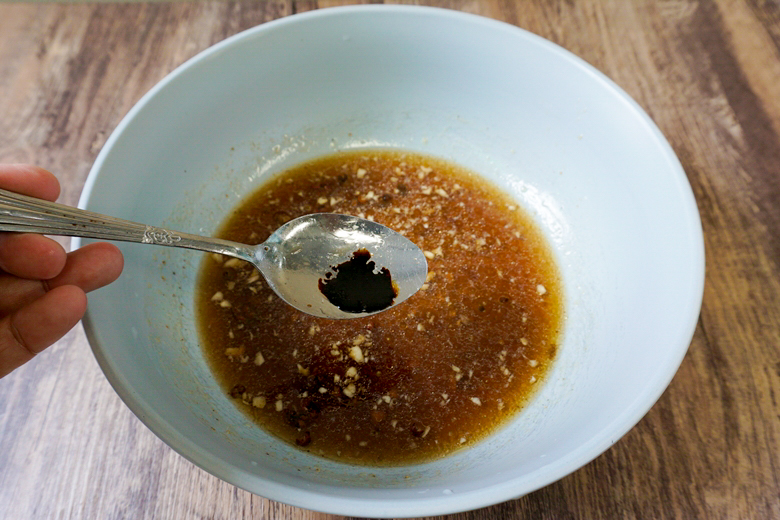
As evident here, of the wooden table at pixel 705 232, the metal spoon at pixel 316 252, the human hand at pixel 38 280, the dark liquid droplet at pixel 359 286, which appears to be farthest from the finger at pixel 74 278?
the dark liquid droplet at pixel 359 286

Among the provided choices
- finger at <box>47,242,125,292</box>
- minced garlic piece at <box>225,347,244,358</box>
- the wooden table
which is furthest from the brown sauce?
finger at <box>47,242,125,292</box>

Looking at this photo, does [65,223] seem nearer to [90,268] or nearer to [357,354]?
[90,268]

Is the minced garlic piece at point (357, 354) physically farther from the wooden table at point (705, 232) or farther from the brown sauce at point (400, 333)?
the wooden table at point (705, 232)

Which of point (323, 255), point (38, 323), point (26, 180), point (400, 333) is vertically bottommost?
Answer: point (400, 333)

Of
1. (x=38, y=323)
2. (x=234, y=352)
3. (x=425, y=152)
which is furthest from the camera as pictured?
(x=425, y=152)

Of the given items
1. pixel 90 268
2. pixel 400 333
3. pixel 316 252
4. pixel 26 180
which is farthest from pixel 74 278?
pixel 400 333

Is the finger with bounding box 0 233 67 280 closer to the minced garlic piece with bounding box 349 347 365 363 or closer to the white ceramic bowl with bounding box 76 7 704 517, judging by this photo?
the white ceramic bowl with bounding box 76 7 704 517

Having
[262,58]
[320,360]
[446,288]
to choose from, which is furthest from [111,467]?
[262,58]
